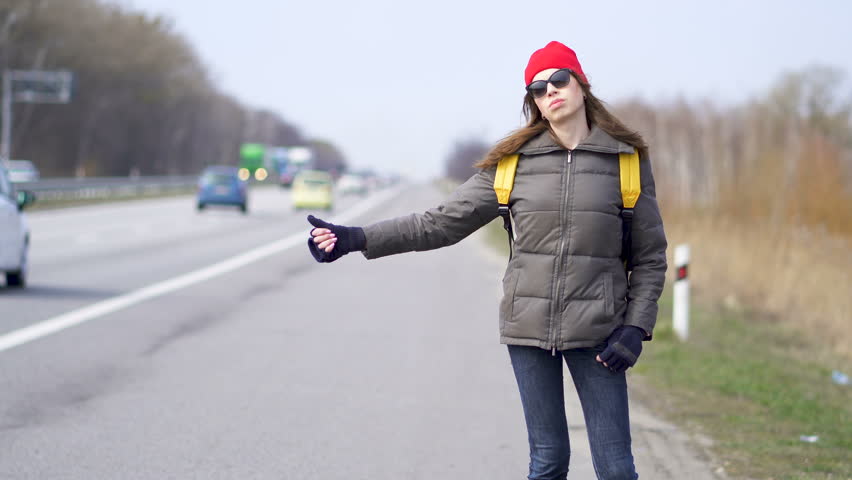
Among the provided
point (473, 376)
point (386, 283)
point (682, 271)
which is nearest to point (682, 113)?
point (386, 283)

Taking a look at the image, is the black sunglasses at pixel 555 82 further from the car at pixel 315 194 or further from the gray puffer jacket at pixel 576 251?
the car at pixel 315 194

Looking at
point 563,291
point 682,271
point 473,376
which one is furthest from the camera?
point 682,271

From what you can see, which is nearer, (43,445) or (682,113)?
(43,445)

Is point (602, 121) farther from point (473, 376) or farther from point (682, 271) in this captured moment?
point (682, 271)

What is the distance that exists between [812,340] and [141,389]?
10.1m

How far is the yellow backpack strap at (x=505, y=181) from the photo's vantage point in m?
4.13

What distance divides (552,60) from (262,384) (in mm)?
5106

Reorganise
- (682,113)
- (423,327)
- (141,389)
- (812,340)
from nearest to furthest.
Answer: (141,389), (423,327), (812,340), (682,113)

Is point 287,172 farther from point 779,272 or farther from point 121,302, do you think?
point 121,302

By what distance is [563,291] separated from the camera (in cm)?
400

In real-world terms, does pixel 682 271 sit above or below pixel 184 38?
below

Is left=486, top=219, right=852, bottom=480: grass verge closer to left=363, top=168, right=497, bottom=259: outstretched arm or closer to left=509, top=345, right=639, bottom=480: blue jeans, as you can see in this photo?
left=509, top=345, right=639, bottom=480: blue jeans

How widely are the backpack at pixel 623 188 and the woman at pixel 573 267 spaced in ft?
0.07

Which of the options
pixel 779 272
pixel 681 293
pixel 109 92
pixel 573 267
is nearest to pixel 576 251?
pixel 573 267
